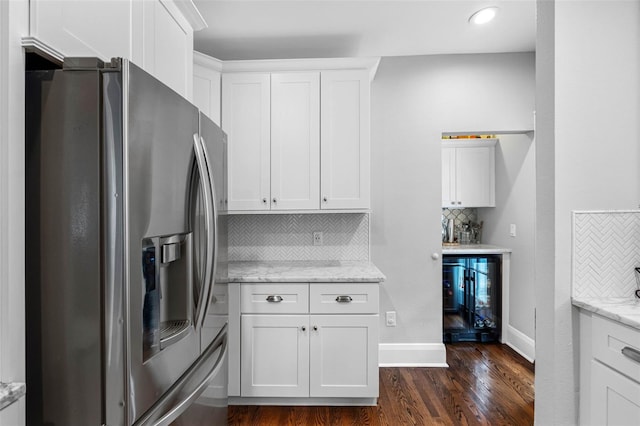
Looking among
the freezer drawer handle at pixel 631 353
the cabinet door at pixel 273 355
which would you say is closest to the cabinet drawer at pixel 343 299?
the cabinet door at pixel 273 355

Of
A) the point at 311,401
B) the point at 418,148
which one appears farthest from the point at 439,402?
the point at 418,148

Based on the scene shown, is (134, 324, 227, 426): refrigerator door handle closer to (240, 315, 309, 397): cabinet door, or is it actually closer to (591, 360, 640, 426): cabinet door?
(240, 315, 309, 397): cabinet door

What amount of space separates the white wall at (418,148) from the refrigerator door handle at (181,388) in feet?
5.78

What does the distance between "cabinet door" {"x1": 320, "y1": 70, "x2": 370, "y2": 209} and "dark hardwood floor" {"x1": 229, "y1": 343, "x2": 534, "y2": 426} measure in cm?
135

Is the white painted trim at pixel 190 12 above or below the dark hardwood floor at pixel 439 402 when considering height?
above

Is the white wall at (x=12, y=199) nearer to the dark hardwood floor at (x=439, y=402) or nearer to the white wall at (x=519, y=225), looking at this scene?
the dark hardwood floor at (x=439, y=402)

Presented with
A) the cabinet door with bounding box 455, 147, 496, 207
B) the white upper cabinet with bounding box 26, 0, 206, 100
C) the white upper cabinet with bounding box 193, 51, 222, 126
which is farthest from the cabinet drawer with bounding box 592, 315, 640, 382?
the cabinet door with bounding box 455, 147, 496, 207

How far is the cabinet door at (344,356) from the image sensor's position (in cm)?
219

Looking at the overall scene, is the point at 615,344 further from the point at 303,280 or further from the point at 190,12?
the point at 190,12

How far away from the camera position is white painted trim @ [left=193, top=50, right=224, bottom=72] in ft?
7.88

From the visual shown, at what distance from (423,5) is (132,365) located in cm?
244

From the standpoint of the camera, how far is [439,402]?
2307mm

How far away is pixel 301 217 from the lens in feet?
9.34

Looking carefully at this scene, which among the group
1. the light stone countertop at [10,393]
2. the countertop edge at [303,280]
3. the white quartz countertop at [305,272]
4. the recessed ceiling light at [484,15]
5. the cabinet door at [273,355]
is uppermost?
the recessed ceiling light at [484,15]
